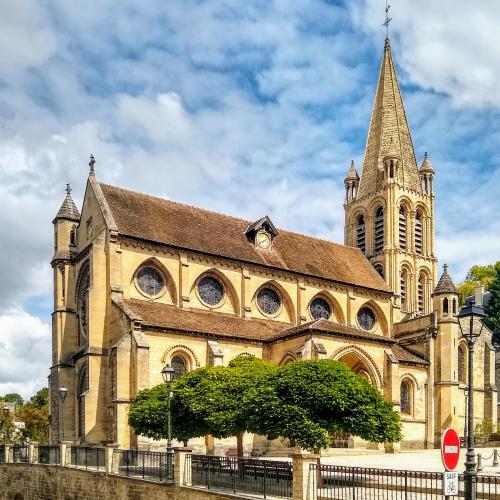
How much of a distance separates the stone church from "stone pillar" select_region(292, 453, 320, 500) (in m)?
17.3

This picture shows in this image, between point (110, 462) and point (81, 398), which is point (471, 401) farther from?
point (81, 398)

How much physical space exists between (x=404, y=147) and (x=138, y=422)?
3634 centimetres

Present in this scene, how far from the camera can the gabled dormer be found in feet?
151

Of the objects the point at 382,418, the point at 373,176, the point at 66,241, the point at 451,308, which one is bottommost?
the point at 382,418

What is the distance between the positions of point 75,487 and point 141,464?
16.1ft

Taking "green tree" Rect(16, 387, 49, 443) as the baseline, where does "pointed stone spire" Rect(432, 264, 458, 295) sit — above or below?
above

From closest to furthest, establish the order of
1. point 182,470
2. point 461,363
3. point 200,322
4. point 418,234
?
point 182,470
point 200,322
point 461,363
point 418,234

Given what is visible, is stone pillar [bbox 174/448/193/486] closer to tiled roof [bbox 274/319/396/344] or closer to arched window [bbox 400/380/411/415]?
tiled roof [bbox 274/319/396/344]

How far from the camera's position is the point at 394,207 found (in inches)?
2153

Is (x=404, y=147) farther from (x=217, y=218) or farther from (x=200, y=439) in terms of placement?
(x=200, y=439)

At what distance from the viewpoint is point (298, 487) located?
17734mm

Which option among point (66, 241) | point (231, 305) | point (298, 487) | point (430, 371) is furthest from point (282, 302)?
point (298, 487)

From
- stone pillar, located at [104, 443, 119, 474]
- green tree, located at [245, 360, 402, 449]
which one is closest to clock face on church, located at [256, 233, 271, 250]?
green tree, located at [245, 360, 402, 449]

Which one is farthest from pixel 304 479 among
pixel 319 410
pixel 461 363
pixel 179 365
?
pixel 461 363
